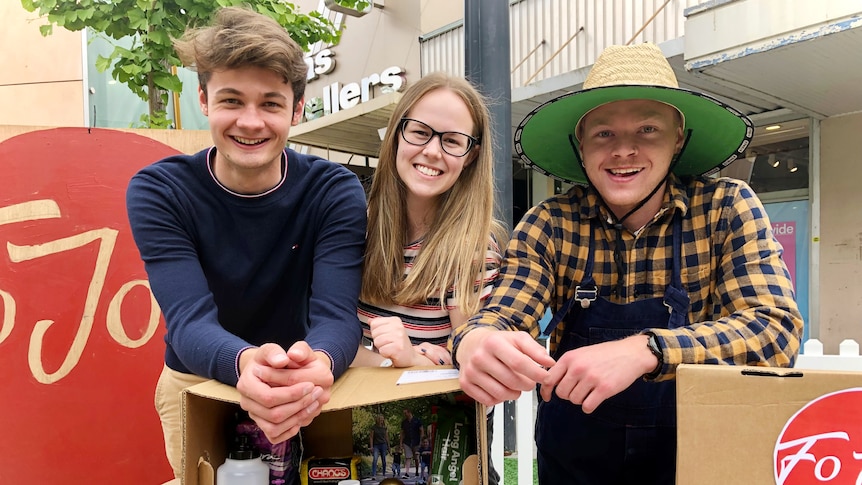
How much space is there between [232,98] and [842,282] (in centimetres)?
523

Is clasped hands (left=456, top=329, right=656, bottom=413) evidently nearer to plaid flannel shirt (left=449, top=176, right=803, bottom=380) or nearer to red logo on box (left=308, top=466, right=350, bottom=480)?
plaid flannel shirt (left=449, top=176, right=803, bottom=380)

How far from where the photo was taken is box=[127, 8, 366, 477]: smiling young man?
1426mm

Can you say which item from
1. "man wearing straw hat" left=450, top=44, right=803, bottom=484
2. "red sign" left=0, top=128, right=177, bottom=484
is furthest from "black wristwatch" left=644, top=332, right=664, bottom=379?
"red sign" left=0, top=128, right=177, bottom=484

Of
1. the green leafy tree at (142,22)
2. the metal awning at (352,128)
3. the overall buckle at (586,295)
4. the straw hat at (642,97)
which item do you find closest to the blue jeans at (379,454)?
the overall buckle at (586,295)

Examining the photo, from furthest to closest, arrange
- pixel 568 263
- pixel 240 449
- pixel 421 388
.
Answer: pixel 568 263, pixel 240 449, pixel 421 388

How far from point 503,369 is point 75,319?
6.60 feet

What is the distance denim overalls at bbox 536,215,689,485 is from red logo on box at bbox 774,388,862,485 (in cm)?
46

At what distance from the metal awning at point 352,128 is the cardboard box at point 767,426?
4.31 metres

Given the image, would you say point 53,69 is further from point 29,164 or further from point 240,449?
point 240,449

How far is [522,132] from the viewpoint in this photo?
1.63 m

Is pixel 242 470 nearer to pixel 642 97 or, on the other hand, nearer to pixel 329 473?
pixel 329 473

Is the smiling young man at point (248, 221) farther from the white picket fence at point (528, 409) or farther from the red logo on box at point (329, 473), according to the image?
the white picket fence at point (528, 409)

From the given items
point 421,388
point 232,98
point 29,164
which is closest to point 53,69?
point 29,164

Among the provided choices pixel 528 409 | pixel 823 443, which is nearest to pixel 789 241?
pixel 528 409
